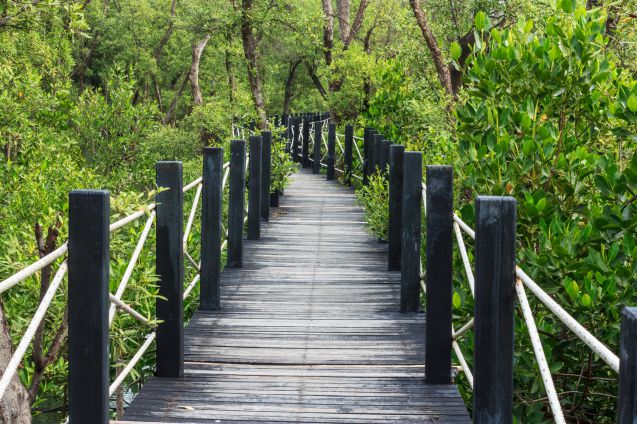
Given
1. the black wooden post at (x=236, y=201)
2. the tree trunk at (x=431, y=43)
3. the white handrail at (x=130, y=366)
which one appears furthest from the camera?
the tree trunk at (x=431, y=43)

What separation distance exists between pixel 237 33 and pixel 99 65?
15.6m

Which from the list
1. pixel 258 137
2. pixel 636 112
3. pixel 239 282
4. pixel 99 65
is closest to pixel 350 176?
pixel 258 137

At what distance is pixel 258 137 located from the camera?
9.51 meters

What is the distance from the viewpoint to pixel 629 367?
2.19 metres

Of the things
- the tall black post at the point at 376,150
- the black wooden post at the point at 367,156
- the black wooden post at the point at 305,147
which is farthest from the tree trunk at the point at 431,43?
the black wooden post at the point at 305,147

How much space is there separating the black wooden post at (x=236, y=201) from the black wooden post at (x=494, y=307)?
15.0 ft

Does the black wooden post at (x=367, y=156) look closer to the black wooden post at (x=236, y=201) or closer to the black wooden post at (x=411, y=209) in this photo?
the black wooden post at (x=236, y=201)

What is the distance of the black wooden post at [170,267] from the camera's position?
4.91 metres

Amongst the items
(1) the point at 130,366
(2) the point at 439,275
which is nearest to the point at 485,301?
(2) the point at 439,275

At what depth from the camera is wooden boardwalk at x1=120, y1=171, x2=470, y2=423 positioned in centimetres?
456

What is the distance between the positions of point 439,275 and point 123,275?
175 cm

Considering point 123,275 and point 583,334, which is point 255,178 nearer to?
point 123,275

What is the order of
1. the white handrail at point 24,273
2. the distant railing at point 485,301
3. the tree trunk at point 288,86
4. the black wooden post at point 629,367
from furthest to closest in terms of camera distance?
the tree trunk at point 288,86
the white handrail at point 24,273
the distant railing at point 485,301
the black wooden post at point 629,367

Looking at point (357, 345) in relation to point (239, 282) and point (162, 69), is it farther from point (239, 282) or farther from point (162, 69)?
point (162, 69)
